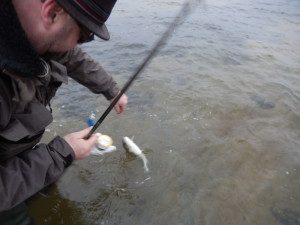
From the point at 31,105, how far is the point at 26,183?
64cm

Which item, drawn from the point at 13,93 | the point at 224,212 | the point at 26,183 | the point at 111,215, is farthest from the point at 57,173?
the point at 224,212

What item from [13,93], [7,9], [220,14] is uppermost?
[7,9]

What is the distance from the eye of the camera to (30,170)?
83.7 inches

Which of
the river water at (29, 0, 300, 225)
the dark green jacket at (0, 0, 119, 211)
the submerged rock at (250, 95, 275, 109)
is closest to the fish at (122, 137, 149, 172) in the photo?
the river water at (29, 0, 300, 225)

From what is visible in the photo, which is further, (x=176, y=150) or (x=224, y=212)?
(x=176, y=150)

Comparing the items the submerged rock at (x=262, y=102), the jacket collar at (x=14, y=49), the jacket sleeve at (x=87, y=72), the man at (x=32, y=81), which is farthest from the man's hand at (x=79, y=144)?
the submerged rock at (x=262, y=102)

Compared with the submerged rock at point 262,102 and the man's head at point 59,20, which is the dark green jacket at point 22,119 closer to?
the man's head at point 59,20

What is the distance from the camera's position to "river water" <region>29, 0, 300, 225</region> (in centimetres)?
340

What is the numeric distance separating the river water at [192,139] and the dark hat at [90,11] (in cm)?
233

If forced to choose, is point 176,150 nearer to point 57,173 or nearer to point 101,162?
point 101,162

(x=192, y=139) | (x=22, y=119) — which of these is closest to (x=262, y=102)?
(x=192, y=139)

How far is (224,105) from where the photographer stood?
5.68 metres

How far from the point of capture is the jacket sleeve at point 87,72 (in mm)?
3137

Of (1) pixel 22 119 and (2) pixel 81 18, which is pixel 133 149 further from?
(2) pixel 81 18
